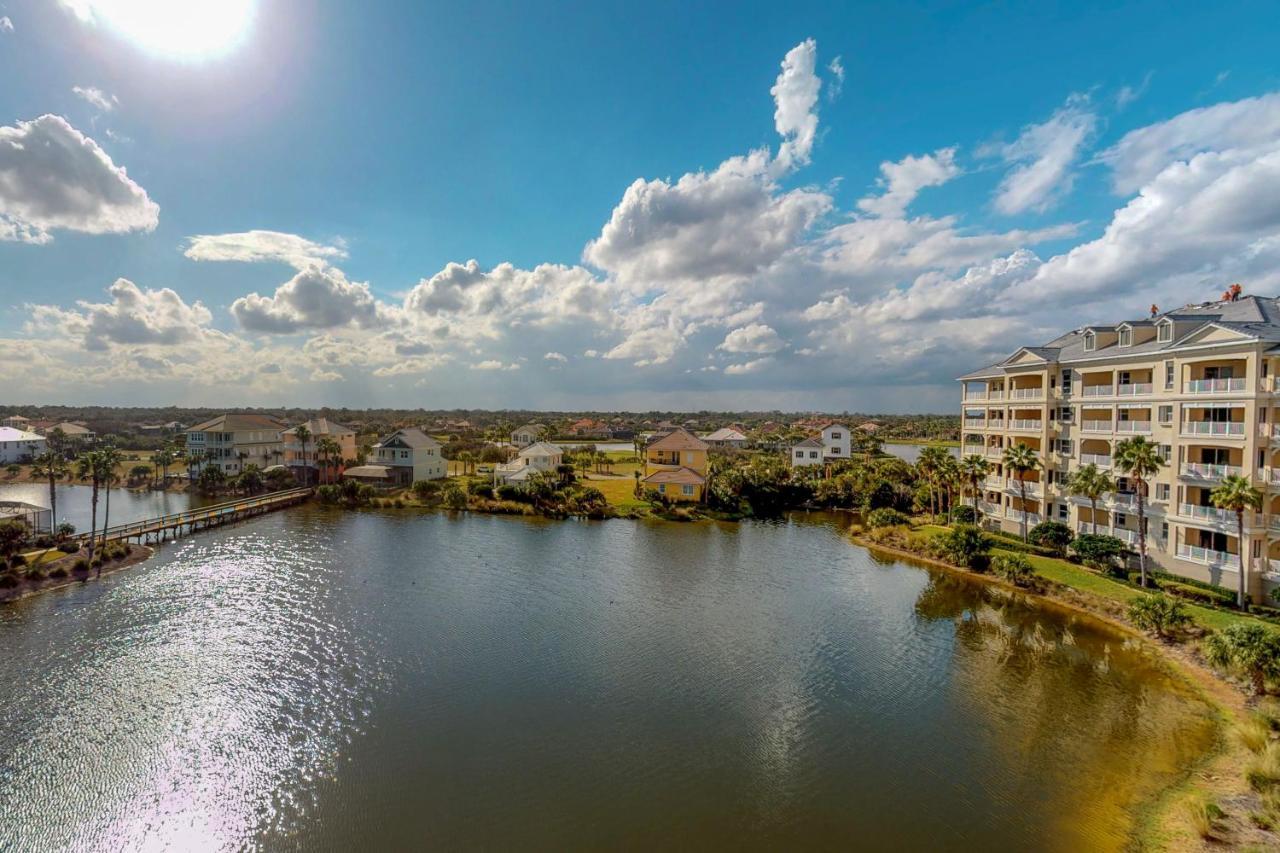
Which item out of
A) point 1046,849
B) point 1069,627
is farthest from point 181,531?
point 1069,627

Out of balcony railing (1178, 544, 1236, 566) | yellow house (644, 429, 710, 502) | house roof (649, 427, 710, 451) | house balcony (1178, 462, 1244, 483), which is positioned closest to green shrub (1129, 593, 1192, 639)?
balcony railing (1178, 544, 1236, 566)

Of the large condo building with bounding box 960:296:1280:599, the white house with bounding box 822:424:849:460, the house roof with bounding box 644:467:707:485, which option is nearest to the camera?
the large condo building with bounding box 960:296:1280:599

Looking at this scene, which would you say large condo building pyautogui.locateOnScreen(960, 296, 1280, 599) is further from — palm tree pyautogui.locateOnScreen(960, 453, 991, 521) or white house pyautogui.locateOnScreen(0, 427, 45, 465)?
white house pyautogui.locateOnScreen(0, 427, 45, 465)

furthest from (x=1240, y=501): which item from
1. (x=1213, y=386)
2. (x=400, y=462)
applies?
(x=400, y=462)

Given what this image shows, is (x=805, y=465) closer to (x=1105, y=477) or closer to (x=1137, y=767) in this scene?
(x=1105, y=477)

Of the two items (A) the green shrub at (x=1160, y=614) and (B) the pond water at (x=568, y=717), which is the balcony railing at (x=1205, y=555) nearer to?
(A) the green shrub at (x=1160, y=614)

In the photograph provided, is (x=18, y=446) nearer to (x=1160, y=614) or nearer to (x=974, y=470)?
(x=974, y=470)
